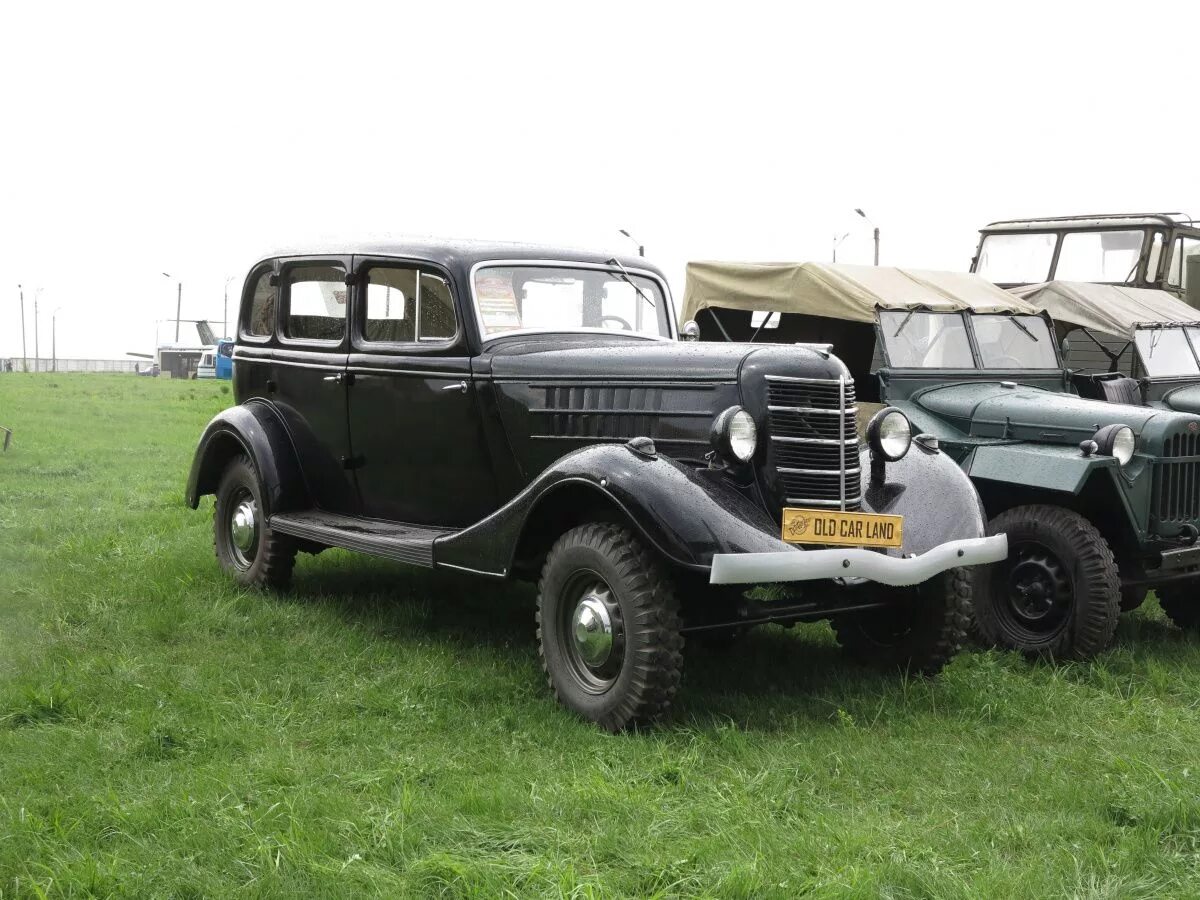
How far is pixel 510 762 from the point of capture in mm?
4629

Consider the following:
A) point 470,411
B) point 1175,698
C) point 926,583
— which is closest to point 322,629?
point 470,411

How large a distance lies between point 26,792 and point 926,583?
3.65m

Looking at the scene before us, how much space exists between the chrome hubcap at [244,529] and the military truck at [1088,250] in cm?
756

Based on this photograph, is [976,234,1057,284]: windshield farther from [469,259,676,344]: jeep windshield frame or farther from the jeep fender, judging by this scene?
the jeep fender

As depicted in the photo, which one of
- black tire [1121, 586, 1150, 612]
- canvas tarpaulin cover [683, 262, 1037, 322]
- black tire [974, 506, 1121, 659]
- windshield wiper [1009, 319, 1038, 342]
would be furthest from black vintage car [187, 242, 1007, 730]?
windshield wiper [1009, 319, 1038, 342]

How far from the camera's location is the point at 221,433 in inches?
297

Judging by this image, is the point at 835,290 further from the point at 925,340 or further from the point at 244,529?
the point at 244,529

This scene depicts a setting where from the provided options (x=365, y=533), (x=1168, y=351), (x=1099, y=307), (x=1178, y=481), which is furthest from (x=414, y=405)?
(x=1168, y=351)

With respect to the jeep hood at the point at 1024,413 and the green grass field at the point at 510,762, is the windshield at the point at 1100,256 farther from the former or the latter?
the green grass field at the point at 510,762

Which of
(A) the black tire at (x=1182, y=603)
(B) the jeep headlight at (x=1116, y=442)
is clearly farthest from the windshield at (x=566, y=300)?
(A) the black tire at (x=1182, y=603)

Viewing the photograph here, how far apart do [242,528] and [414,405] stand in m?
1.65

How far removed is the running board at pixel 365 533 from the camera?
6.14 m

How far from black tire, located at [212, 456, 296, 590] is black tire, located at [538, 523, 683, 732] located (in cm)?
240

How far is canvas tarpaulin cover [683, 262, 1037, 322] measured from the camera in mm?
8180
